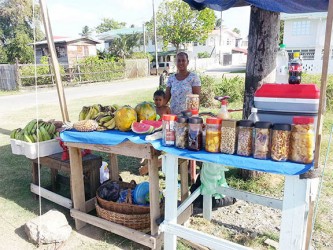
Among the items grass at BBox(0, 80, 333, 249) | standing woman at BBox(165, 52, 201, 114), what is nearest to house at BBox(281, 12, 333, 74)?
grass at BBox(0, 80, 333, 249)

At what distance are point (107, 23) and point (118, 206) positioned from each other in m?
75.9

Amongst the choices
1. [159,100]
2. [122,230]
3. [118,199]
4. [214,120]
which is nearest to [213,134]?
[214,120]

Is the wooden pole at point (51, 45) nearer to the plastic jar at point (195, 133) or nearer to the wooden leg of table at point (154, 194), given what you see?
the wooden leg of table at point (154, 194)

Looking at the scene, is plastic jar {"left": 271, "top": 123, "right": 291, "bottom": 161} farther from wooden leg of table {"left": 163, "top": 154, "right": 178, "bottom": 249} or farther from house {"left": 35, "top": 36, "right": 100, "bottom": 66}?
house {"left": 35, "top": 36, "right": 100, "bottom": 66}

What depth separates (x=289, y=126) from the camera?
1.81 metres

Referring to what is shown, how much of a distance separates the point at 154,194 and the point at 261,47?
8.03 ft

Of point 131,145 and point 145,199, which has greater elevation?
point 131,145

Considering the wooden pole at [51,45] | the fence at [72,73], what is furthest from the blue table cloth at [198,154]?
the fence at [72,73]

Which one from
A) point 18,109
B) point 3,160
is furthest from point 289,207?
point 18,109

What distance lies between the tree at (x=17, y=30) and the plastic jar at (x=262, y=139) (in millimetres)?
25707

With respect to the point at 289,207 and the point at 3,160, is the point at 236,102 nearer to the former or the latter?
the point at 3,160

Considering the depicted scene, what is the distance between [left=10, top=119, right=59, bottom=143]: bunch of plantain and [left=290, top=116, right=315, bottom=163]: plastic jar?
9.22 feet

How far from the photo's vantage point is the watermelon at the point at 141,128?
251cm

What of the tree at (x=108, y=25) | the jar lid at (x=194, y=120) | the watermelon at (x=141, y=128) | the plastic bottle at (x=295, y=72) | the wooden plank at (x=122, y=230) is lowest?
the wooden plank at (x=122, y=230)
